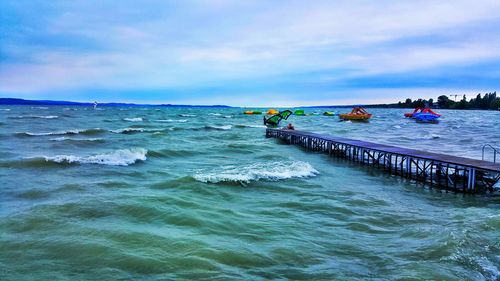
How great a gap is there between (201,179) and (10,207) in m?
6.28

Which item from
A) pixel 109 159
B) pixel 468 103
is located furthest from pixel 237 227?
pixel 468 103

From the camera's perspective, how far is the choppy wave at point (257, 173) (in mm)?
15336

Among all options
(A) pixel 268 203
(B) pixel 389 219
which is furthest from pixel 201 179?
(B) pixel 389 219

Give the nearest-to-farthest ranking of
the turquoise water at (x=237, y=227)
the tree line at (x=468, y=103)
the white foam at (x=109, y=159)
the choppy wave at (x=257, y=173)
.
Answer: the turquoise water at (x=237, y=227)
the choppy wave at (x=257, y=173)
the white foam at (x=109, y=159)
the tree line at (x=468, y=103)

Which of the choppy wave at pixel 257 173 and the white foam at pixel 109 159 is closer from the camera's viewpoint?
the choppy wave at pixel 257 173

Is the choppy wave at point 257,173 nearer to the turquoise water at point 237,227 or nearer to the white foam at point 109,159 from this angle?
the turquoise water at point 237,227

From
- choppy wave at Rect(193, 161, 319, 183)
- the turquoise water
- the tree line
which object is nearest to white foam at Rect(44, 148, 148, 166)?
the turquoise water

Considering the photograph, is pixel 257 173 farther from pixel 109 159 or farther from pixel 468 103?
pixel 468 103

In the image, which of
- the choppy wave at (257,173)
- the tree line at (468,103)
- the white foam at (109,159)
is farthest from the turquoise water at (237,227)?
the tree line at (468,103)

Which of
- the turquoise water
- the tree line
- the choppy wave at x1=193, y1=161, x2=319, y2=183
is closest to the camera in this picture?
the turquoise water

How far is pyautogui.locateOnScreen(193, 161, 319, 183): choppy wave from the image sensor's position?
50.3ft

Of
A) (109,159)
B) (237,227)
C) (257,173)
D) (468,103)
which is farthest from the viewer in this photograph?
(468,103)

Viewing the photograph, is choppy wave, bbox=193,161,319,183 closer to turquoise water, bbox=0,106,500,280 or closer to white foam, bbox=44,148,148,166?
turquoise water, bbox=0,106,500,280

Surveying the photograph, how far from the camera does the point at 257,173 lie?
16797 millimetres
